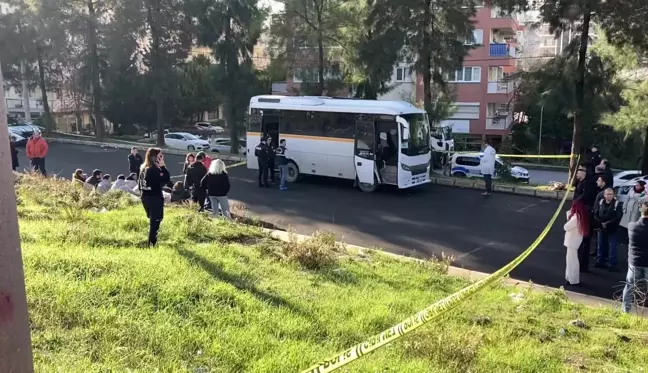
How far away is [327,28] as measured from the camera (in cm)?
2680

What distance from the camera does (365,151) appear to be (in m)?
18.0

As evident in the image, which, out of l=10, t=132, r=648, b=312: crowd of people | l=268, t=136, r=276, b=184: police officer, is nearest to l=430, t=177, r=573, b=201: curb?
l=10, t=132, r=648, b=312: crowd of people

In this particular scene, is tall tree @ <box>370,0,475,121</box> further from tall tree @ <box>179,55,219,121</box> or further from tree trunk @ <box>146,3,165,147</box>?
tall tree @ <box>179,55,219,121</box>

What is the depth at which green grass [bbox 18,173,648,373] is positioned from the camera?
15.0ft

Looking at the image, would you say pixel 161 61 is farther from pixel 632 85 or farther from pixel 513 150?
pixel 513 150

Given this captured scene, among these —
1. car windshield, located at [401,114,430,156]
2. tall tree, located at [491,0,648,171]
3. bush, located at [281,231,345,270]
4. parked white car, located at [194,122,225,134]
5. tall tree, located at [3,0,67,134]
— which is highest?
tall tree, located at [3,0,67,134]

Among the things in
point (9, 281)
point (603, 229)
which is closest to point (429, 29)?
point (603, 229)

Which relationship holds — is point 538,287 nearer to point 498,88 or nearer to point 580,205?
point 580,205

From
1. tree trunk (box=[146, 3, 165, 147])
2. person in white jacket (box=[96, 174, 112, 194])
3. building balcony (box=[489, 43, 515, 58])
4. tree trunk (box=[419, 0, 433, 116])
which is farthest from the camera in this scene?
building balcony (box=[489, 43, 515, 58])

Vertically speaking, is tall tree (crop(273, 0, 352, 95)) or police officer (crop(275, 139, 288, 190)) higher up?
tall tree (crop(273, 0, 352, 95))

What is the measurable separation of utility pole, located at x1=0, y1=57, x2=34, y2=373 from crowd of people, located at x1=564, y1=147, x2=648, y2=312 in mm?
7539

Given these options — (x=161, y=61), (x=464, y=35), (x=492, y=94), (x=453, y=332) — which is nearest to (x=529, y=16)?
(x=464, y=35)

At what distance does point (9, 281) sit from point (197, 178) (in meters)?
10.8

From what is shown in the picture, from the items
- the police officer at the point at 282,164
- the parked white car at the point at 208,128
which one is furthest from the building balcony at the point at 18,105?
the police officer at the point at 282,164
